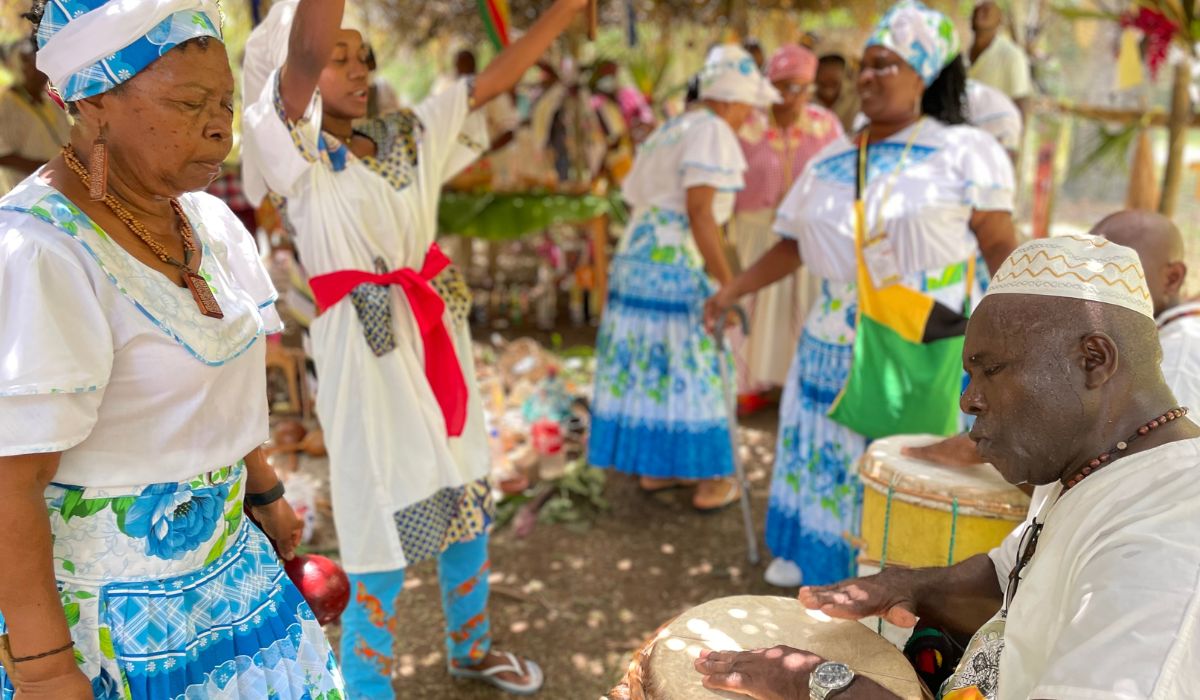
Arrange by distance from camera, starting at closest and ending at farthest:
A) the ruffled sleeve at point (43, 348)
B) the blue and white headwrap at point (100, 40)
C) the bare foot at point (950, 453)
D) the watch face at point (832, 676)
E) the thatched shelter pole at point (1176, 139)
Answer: the ruffled sleeve at point (43, 348)
the blue and white headwrap at point (100, 40)
the watch face at point (832, 676)
the bare foot at point (950, 453)
the thatched shelter pole at point (1176, 139)

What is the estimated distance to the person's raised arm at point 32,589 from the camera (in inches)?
54.3

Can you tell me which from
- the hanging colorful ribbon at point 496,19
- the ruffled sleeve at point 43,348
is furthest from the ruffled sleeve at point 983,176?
the ruffled sleeve at point 43,348

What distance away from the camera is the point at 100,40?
4.79 ft

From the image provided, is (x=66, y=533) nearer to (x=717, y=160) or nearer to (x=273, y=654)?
(x=273, y=654)

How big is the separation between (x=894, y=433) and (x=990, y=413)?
1.97m

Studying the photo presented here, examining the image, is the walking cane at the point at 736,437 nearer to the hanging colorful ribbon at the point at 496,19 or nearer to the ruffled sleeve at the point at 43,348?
the hanging colorful ribbon at the point at 496,19

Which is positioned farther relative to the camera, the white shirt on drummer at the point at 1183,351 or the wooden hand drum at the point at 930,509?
the wooden hand drum at the point at 930,509

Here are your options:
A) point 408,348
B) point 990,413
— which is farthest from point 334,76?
point 990,413

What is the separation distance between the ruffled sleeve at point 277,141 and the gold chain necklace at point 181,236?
0.76 metres

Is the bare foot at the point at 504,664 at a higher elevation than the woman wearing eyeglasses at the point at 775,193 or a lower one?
lower

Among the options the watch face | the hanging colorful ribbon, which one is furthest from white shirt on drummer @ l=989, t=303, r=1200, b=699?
the hanging colorful ribbon

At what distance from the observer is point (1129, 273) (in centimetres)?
148

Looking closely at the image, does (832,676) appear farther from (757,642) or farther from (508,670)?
(508,670)

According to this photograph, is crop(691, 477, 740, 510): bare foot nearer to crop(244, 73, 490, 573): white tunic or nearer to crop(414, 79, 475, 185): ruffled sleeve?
crop(244, 73, 490, 573): white tunic
